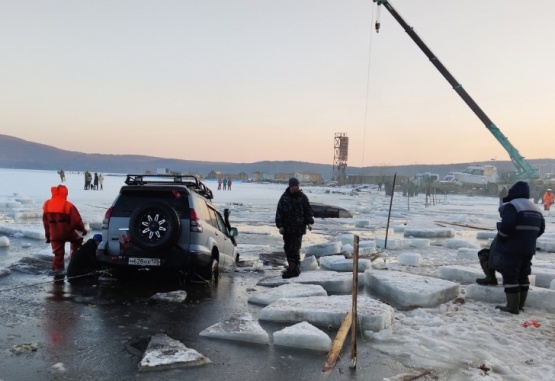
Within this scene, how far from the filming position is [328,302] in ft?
20.4

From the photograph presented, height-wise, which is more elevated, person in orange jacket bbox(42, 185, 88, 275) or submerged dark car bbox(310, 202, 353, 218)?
person in orange jacket bbox(42, 185, 88, 275)

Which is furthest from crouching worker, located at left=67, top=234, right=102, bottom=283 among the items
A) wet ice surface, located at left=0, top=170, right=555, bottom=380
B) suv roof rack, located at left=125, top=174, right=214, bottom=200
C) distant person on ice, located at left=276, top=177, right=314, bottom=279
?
distant person on ice, located at left=276, top=177, right=314, bottom=279

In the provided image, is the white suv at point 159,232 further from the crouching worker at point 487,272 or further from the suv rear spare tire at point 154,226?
the crouching worker at point 487,272

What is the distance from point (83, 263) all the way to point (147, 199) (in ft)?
5.48

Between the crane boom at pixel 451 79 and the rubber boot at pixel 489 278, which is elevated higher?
the crane boom at pixel 451 79

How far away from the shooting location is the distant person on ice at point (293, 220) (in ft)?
27.7

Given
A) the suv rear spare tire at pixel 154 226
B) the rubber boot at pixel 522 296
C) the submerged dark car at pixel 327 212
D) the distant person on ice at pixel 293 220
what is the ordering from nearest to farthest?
the rubber boot at pixel 522 296, the suv rear spare tire at pixel 154 226, the distant person on ice at pixel 293 220, the submerged dark car at pixel 327 212

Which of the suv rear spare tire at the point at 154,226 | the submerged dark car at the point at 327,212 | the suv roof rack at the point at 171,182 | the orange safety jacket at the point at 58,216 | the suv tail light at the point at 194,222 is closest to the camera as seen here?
the suv rear spare tire at the point at 154,226

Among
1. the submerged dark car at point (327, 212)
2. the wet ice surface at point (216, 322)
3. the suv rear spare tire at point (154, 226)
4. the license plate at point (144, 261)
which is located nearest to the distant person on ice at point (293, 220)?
the wet ice surface at point (216, 322)

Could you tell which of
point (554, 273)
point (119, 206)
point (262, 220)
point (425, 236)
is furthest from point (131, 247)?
point (262, 220)

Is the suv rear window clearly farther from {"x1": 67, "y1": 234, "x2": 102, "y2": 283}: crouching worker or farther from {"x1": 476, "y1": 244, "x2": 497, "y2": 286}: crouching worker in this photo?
{"x1": 476, "y1": 244, "x2": 497, "y2": 286}: crouching worker

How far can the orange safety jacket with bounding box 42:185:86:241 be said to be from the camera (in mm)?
8180

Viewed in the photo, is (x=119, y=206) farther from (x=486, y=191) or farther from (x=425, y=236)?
(x=486, y=191)

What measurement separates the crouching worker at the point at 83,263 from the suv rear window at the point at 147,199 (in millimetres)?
839
